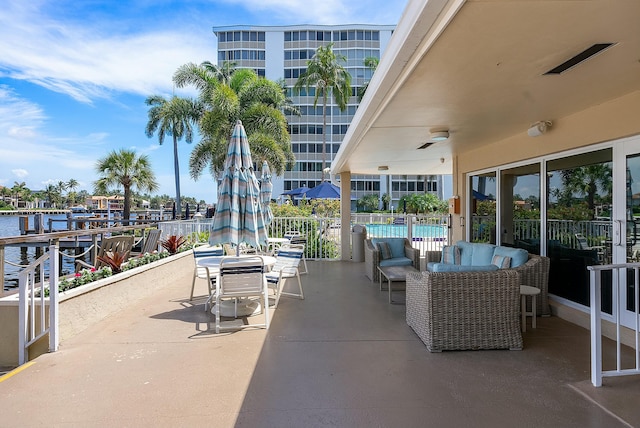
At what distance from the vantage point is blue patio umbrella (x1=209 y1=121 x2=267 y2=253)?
4977 mm

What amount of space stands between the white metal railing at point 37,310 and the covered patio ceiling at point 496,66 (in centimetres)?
375

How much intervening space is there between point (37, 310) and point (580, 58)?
5637 mm

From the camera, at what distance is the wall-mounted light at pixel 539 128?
5.07 meters

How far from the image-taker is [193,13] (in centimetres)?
1095

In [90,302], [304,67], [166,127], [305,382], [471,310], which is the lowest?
[305,382]

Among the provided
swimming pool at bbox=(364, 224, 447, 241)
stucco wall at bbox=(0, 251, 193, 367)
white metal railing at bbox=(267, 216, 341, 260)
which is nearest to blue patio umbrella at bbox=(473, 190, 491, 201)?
swimming pool at bbox=(364, 224, 447, 241)

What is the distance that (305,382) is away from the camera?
9.91 ft

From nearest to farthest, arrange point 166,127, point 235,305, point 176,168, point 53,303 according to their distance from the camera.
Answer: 1. point 53,303
2. point 235,305
3. point 166,127
4. point 176,168

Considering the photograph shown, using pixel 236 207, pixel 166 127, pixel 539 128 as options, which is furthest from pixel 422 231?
pixel 166 127

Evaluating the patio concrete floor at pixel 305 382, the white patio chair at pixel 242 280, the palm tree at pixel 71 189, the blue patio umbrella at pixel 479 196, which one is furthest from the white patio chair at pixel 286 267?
the palm tree at pixel 71 189

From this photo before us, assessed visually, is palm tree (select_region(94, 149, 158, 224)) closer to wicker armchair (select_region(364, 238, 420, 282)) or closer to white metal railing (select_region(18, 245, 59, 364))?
wicker armchair (select_region(364, 238, 420, 282))

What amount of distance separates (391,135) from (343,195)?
4.74 m

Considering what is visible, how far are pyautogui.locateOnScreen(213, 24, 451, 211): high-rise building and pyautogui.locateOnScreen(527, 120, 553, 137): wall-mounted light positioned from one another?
97.6 ft

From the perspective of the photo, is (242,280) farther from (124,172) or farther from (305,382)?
(124,172)
